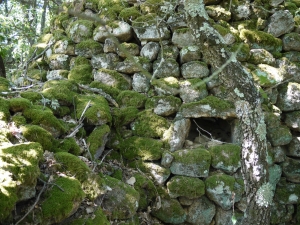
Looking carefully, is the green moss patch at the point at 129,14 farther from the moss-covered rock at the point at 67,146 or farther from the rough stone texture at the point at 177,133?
the moss-covered rock at the point at 67,146

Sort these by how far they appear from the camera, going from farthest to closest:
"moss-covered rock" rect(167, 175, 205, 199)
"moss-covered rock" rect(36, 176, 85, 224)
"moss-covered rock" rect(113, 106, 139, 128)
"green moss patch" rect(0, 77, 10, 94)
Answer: "moss-covered rock" rect(113, 106, 139, 128)
"green moss patch" rect(0, 77, 10, 94)
"moss-covered rock" rect(167, 175, 205, 199)
"moss-covered rock" rect(36, 176, 85, 224)

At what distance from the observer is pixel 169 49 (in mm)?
5035

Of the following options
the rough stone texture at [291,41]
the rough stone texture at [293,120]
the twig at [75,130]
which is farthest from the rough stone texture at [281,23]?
the twig at [75,130]

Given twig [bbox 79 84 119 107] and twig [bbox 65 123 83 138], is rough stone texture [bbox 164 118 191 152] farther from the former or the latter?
twig [bbox 65 123 83 138]

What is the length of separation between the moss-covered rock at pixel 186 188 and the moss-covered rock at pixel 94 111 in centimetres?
118

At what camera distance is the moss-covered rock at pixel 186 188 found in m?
3.85

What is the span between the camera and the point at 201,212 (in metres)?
3.93

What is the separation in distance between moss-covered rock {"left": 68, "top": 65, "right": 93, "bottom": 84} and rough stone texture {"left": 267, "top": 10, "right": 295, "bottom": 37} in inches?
126

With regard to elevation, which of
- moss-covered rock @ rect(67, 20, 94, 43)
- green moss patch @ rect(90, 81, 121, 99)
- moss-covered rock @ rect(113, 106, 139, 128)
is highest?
moss-covered rock @ rect(67, 20, 94, 43)

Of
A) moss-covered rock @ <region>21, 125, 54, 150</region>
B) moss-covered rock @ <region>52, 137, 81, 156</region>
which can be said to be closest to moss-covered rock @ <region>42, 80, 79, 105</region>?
moss-covered rock @ <region>52, 137, 81, 156</region>

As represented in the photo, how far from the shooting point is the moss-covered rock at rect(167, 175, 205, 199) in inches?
152

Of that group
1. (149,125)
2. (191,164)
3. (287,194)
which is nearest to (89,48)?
(149,125)

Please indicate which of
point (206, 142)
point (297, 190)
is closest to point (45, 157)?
point (206, 142)

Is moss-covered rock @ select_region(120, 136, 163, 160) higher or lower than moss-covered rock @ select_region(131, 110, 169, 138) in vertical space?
lower
